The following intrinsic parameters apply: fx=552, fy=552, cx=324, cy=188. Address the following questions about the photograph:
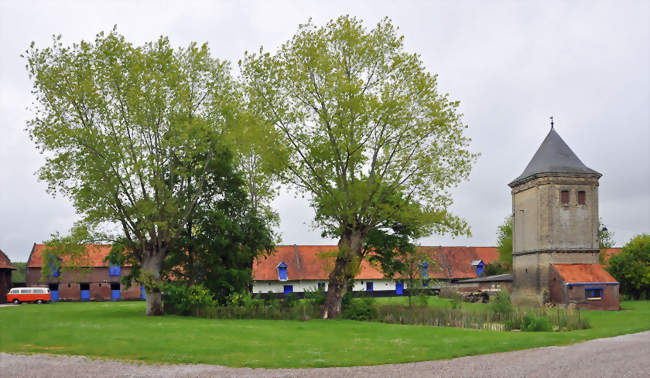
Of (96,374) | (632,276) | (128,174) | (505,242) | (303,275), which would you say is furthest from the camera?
(505,242)

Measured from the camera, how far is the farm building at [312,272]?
2598 inches

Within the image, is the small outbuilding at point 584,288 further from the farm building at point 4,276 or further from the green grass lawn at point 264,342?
the farm building at point 4,276

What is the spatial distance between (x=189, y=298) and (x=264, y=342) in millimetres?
14583

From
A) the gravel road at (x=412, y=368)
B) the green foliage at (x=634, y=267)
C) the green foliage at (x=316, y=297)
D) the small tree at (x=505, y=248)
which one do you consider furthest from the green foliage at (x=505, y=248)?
the gravel road at (x=412, y=368)

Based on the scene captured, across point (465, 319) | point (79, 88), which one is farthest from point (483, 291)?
point (79, 88)

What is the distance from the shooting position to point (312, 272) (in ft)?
223

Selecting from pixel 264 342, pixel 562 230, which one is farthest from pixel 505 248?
pixel 264 342

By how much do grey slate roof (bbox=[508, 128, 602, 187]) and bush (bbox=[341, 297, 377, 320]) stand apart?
21.2m

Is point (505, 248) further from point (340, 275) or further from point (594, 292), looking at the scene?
point (340, 275)

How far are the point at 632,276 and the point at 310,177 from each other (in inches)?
1483

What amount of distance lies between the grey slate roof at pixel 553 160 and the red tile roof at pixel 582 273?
770 centimetres

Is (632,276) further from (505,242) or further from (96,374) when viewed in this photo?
(96,374)

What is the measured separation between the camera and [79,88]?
1265 inches

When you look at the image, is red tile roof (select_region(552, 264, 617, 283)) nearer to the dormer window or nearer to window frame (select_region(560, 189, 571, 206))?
window frame (select_region(560, 189, 571, 206))
